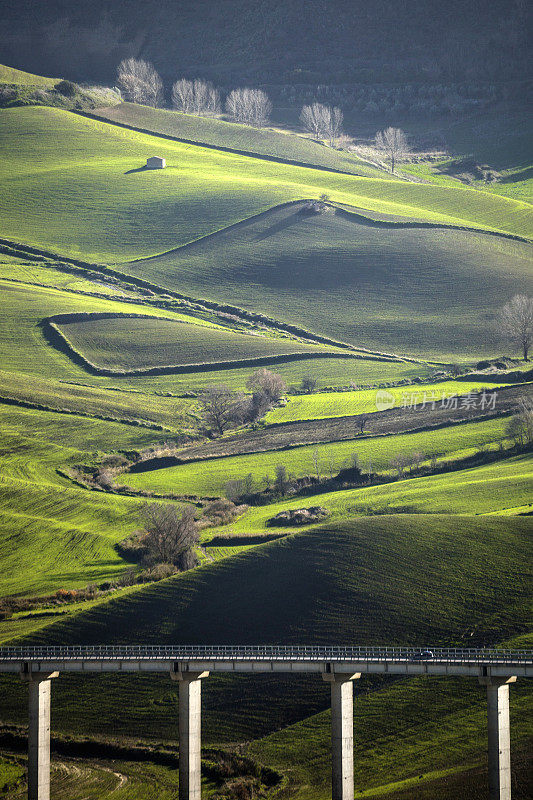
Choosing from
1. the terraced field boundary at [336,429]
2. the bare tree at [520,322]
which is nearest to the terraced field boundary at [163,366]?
the bare tree at [520,322]

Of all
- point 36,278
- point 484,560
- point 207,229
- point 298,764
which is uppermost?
point 207,229

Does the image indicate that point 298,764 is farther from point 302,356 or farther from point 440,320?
point 440,320

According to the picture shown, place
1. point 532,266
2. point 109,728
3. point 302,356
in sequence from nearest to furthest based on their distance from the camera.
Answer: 1. point 109,728
2. point 302,356
3. point 532,266

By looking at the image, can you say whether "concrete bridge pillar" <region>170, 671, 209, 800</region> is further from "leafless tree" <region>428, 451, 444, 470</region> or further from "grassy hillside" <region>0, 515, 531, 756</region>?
"leafless tree" <region>428, 451, 444, 470</region>

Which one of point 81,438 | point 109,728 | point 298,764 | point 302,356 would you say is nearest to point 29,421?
point 81,438

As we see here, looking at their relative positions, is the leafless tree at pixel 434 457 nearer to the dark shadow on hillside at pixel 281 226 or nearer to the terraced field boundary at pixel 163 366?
the terraced field boundary at pixel 163 366

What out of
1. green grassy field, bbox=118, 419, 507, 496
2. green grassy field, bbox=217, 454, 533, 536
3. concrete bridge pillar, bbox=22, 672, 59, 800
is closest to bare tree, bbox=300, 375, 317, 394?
green grassy field, bbox=118, 419, 507, 496

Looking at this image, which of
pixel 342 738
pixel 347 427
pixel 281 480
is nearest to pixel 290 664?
pixel 342 738
